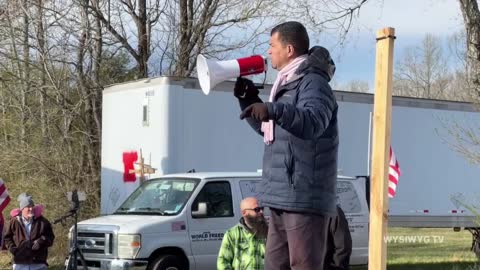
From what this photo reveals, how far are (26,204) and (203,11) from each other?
938 cm

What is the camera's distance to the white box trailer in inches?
488

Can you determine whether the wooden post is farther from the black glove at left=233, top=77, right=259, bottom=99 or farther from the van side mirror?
the van side mirror

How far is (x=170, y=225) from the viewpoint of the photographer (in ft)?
32.9

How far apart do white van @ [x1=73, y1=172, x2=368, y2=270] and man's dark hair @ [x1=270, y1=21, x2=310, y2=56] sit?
6.63 meters

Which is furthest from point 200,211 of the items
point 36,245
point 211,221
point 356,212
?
point 356,212

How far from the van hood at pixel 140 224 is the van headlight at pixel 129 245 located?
66mm

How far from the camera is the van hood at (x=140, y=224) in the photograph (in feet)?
32.2

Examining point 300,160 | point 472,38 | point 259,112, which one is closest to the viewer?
point 259,112

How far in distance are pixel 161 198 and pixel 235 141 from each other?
8.58ft

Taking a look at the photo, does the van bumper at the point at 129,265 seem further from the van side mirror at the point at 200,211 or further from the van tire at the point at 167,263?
the van side mirror at the point at 200,211

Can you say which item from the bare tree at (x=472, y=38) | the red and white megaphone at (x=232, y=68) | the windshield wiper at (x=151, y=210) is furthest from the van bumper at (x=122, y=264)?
the red and white megaphone at (x=232, y=68)

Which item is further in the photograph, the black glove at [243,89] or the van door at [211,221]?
the van door at [211,221]

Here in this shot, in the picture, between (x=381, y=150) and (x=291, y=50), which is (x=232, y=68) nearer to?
(x=291, y=50)

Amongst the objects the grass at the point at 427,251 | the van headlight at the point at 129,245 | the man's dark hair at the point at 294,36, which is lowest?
the grass at the point at 427,251
